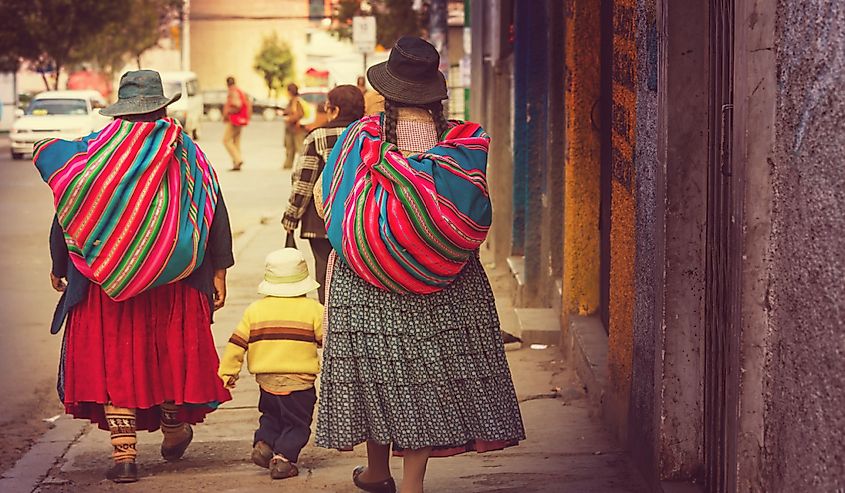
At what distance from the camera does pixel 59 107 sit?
125ft

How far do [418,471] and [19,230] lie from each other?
45.5 ft

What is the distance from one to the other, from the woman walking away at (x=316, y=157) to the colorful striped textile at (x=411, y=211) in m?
2.79

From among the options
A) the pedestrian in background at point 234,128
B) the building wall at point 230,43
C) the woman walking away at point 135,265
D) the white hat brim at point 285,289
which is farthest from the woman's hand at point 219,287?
the building wall at point 230,43

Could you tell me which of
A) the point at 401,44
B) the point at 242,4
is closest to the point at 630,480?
the point at 401,44

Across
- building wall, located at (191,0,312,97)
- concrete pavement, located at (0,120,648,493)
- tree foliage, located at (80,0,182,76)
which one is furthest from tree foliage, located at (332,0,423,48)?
concrete pavement, located at (0,120,648,493)

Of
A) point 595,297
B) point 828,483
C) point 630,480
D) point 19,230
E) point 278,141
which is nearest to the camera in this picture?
point 828,483

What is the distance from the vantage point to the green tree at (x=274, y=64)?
3548 inches

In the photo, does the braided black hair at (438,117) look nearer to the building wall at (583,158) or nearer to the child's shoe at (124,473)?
the child's shoe at (124,473)

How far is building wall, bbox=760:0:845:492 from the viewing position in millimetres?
3184

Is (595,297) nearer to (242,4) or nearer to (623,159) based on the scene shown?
(623,159)

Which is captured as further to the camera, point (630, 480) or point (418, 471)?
point (630, 480)

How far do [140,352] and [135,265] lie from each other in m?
0.40

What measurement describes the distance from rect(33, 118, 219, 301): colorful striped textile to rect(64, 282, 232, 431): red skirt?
6.3 inches

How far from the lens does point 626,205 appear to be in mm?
6668
